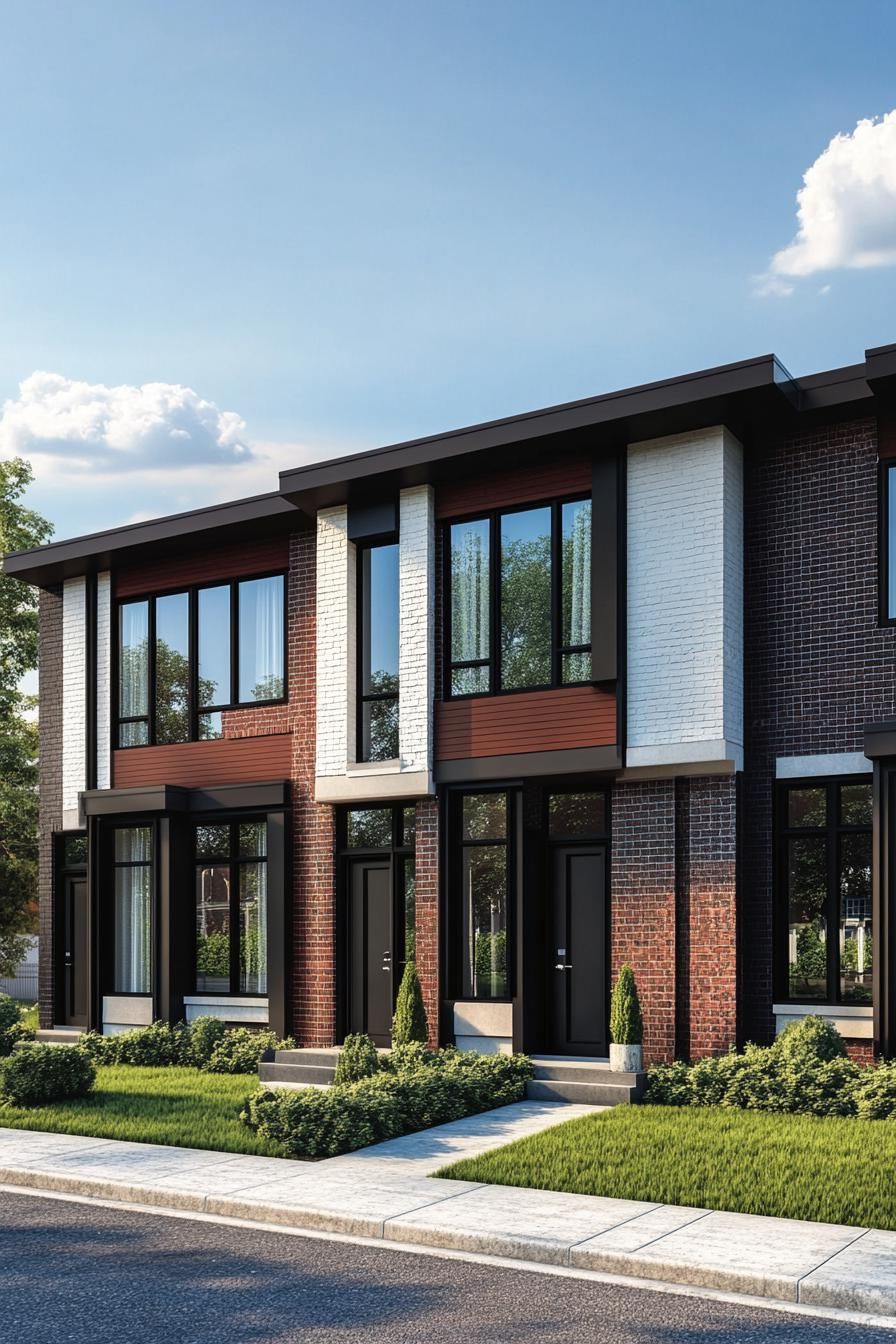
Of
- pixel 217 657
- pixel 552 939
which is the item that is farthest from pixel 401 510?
pixel 552 939

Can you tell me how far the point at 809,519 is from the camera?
15.4m

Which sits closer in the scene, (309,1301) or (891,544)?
(309,1301)

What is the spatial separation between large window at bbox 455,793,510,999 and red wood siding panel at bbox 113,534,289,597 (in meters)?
4.74

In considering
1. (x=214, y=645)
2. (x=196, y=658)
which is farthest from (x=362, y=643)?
(x=196, y=658)

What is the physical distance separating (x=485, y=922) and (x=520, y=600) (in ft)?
12.5

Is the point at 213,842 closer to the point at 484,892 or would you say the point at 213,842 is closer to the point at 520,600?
the point at 484,892

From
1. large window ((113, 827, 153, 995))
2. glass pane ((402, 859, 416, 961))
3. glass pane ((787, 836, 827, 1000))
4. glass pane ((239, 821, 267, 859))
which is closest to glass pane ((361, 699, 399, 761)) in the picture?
glass pane ((402, 859, 416, 961))

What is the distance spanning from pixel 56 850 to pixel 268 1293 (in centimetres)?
1433

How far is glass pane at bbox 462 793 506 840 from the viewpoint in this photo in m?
16.7

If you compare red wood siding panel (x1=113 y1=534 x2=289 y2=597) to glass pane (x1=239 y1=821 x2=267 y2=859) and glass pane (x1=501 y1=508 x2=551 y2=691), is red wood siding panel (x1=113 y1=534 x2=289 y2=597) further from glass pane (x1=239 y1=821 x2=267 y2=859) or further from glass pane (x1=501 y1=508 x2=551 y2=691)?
glass pane (x1=501 y1=508 x2=551 y2=691)

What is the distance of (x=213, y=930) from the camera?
19500 mm

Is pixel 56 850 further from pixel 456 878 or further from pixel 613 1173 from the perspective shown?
pixel 613 1173

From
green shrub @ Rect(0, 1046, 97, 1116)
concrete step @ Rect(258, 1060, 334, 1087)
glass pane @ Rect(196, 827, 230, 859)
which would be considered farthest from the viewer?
glass pane @ Rect(196, 827, 230, 859)

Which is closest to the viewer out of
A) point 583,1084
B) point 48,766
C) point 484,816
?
point 583,1084
